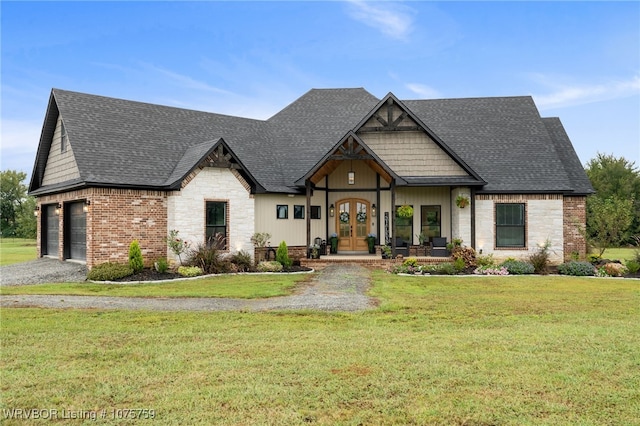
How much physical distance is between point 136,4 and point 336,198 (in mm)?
11522

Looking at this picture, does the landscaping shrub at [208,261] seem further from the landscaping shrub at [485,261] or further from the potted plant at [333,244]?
the landscaping shrub at [485,261]

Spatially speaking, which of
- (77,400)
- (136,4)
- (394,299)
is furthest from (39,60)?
(77,400)

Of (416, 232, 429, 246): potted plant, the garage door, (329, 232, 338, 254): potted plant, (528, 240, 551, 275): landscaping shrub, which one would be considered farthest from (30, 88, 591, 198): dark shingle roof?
(416, 232, 429, 246): potted plant

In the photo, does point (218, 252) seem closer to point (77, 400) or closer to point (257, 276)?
point (257, 276)

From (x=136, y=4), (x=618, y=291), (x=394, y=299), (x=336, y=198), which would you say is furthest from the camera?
(x=336, y=198)

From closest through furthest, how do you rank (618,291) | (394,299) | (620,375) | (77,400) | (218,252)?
(77,400) < (620,375) < (394,299) < (618,291) < (218,252)

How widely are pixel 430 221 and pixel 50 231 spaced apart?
1766 cm

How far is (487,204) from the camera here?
20.7 metres

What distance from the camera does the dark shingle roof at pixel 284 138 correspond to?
18766 mm

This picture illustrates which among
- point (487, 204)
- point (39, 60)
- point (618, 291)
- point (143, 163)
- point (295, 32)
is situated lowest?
point (618, 291)

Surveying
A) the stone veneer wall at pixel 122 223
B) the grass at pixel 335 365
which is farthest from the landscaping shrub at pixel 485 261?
the stone veneer wall at pixel 122 223

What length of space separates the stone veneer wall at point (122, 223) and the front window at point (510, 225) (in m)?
13.9

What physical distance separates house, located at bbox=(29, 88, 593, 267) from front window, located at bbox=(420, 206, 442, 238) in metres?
0.05

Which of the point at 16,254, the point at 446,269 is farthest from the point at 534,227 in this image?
the point at 16,254
